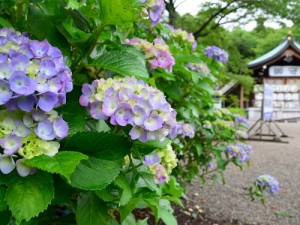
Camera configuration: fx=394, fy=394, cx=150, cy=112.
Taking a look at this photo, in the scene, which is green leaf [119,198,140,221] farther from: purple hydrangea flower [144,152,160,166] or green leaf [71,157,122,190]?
green leaf [71,157,122,190]

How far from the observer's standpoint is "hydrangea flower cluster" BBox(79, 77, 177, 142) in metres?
0.73

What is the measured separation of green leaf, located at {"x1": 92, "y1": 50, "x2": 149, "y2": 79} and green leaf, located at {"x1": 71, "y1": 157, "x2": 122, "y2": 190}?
0.69ft

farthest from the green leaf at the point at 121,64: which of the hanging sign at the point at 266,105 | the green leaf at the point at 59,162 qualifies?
the hanging sign at the point at 266,105

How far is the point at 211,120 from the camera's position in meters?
3.03

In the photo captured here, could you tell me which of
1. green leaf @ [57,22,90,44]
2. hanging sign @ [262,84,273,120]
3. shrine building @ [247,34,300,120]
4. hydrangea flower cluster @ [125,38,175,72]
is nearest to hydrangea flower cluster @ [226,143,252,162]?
hydrangea flower cluster @ [125,38,175,72]

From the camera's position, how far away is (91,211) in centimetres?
86

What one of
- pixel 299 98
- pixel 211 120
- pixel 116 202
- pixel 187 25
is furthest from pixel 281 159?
pixel 299 98

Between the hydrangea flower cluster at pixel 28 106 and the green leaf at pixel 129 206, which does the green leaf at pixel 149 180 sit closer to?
the green leaf at pixel 129 206

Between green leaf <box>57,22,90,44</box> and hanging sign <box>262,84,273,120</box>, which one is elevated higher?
green leaf <box>57,22,90,44</box>

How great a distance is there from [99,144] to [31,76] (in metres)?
0.18

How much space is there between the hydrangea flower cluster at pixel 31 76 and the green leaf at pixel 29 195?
4.4 inches

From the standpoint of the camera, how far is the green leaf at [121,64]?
83 cm

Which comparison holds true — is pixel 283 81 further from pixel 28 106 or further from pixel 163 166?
pixel 28 106

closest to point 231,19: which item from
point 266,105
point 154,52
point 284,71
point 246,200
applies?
point 266,105
